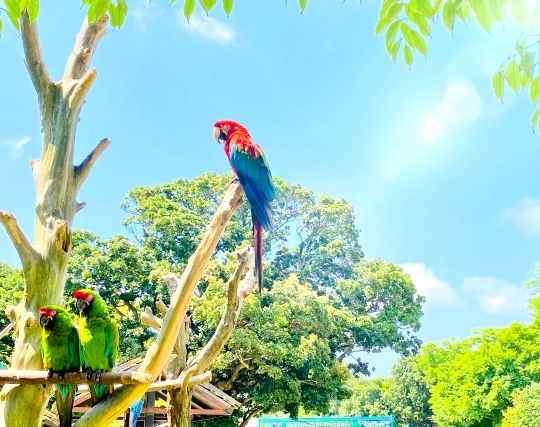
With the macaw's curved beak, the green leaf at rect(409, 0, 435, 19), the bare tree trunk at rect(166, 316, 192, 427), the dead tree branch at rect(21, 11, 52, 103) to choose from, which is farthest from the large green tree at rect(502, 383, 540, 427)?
the green leaf at rect(409, 0, 435, 19)

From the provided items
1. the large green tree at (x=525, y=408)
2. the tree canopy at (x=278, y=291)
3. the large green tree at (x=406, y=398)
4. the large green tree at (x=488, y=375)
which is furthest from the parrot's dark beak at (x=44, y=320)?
the large green tree at (x=406, y=398)

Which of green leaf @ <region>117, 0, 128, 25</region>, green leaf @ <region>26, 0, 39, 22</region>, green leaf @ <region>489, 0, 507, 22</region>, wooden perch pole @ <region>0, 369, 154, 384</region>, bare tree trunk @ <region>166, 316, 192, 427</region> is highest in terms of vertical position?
green leaf @ <region>117, 0, 128, 25</region>

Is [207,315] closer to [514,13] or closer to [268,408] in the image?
[268,408]

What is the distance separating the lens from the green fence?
14.9 m

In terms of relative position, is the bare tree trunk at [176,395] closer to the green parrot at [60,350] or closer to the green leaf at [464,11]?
the green parrot at [60,350]

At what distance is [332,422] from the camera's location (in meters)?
15.8

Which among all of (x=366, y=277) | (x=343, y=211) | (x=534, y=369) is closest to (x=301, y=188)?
(x=343, y=211)

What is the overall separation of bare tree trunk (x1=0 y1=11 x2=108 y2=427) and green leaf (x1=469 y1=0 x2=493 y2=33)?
238 centimetres

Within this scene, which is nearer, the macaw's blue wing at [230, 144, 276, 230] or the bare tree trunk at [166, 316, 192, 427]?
the macaw's blue wing at [230, 144, 276, 230]

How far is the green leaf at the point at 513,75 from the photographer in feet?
3.71

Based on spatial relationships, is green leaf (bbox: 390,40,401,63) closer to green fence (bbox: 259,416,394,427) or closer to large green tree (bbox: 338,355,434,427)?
green fence (bbox: 259,416,394,427)

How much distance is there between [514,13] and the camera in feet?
3.12

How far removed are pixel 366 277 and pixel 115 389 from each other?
43.2 ft

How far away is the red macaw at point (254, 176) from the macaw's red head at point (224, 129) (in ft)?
0.04
